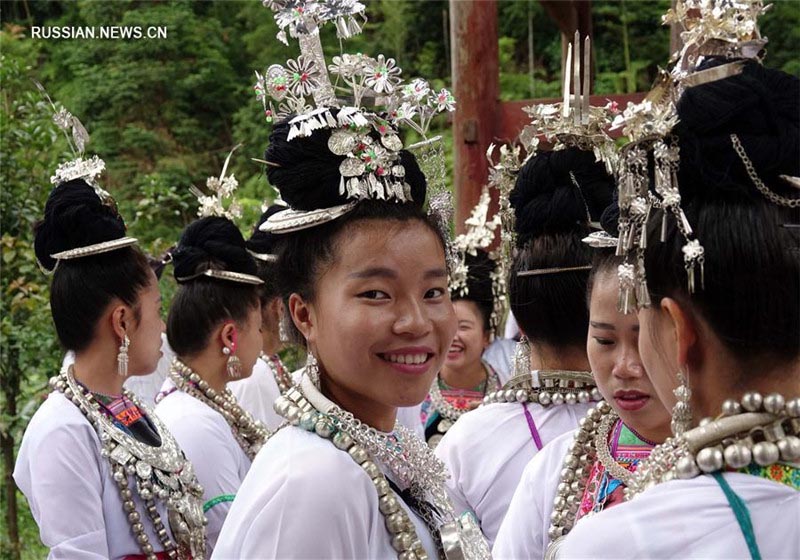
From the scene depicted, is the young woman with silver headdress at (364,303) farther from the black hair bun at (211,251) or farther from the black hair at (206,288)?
the black hair bun at (211,251)

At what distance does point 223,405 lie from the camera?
475 centimetres

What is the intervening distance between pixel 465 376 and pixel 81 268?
2.86 metres

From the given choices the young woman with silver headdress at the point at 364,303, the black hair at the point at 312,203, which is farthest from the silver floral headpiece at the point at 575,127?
the black hair at the point at 312,203

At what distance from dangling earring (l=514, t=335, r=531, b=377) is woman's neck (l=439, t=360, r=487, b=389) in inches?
111

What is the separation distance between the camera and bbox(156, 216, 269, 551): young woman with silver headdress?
4484 millimetres

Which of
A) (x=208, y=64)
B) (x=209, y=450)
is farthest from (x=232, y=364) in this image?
(x=208, y=64)

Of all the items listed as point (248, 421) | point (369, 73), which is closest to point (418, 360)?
point (369, 73)

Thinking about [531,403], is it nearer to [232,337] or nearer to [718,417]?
[718,417]

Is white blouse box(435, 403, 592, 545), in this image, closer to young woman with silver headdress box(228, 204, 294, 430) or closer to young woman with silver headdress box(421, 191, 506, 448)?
young woman with silver headdress box(228, 204, 294, 430)

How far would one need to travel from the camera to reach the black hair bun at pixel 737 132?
5.38 feet

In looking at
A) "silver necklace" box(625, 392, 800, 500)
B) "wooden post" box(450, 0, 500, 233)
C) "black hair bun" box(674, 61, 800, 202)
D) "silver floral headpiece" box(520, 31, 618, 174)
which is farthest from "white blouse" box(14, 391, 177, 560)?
"wooden post" box(450, 0, 500, 233)

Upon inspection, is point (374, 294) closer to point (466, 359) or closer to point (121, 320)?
point (121, 320)

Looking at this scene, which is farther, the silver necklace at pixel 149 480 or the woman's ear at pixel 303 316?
the silver necklace at pixel 149 480

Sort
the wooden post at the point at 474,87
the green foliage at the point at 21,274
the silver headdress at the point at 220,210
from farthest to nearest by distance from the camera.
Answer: the wooden post at the point at 474,87
the green foliage at the point at 21,274
the silver headdress at the point at 220,210
